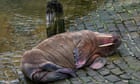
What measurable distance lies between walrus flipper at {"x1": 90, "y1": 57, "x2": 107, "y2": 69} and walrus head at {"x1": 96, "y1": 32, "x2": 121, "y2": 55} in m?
0.25

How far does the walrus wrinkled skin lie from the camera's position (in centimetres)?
759

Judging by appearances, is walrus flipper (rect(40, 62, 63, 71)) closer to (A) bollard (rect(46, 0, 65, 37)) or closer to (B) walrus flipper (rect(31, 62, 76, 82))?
(B) walrus flipper (rect(31, 62, 76, 82))

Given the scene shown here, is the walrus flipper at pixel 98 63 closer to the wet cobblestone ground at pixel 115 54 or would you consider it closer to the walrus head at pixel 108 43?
the wet cobblestone ground at pixel 115 54

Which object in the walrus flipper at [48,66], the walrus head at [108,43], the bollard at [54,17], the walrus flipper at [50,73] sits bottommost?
the walrus flipper at [50,73]

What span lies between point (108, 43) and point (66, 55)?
99 centimetres

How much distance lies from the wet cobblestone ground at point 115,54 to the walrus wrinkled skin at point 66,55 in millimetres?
161

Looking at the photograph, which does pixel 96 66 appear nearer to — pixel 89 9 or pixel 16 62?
pixel 16 62

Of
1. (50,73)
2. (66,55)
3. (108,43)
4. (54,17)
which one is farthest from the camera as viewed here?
(54,17)

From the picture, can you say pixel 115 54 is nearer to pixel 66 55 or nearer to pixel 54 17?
pixel 66 55

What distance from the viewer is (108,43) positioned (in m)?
8.45

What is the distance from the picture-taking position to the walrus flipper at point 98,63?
8.00 m

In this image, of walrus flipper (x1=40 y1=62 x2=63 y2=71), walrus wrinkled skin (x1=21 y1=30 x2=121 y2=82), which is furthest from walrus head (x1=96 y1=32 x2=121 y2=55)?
walrus flipper (x1=40 y1=62 x2=63 y2=71)

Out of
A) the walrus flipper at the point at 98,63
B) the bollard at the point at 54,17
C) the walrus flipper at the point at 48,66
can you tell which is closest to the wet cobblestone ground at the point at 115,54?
the walrus flipper at the point at 98,63

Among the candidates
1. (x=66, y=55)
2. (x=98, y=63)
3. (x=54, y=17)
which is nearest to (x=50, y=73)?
(x=66, y=55)
